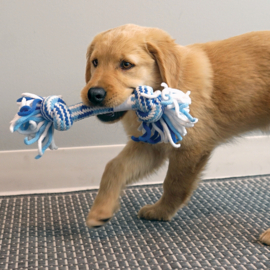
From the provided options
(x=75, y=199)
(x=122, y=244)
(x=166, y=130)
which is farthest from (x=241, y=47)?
(x=75, y=199)

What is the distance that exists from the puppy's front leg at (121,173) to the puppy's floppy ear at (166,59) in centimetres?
34

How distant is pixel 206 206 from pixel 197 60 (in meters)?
0.82

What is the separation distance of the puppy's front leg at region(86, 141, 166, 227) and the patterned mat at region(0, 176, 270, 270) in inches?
4.9

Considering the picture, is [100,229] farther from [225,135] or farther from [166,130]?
[225,135]

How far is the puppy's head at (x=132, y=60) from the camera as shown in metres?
1.62

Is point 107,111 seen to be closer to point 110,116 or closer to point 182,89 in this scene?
point 110,116

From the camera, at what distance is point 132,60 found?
1.65 meters

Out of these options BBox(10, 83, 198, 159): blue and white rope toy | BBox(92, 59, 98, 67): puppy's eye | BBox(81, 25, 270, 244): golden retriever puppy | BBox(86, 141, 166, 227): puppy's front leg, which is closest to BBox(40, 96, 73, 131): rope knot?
BBox(10, 83, 198, 159): blue and white rope toy

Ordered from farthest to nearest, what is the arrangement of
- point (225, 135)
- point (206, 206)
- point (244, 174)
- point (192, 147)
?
point (244, 174)
point (206, 206)
point (225, 135)
point (192, 147)

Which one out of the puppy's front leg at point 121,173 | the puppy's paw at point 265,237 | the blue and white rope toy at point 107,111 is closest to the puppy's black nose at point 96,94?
Result: the blue and white rope toy at point 107,111

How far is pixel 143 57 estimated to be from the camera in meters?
1.69

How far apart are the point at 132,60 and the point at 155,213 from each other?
0.79m

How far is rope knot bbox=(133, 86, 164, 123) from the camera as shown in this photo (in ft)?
4.85

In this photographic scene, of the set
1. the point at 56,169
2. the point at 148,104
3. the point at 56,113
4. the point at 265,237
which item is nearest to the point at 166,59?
the point at 148,104
